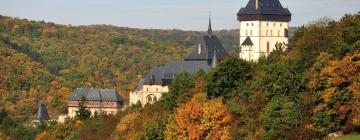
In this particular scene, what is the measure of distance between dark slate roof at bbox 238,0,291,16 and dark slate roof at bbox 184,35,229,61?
4677 mm

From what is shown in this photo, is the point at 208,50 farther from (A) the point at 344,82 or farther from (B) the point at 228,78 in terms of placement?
(A) the point at 344,82

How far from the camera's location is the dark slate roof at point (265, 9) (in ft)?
393

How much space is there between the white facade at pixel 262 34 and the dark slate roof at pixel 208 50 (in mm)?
2387

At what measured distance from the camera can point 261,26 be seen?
121 metres

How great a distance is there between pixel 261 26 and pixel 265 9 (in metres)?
2.04

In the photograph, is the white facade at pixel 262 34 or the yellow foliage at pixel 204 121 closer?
the yellow foliage at pixel 204 121

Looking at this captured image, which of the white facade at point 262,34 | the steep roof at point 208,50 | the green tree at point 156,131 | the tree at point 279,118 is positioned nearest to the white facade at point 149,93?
the steep roof at point 208,50

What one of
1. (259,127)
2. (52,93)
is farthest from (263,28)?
(52,93)

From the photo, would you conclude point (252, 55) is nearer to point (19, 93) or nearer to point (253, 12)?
point (253, 12)

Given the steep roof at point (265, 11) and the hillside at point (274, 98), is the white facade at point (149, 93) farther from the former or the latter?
the hillside at point (274, 98)

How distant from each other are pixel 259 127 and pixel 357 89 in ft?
29.2

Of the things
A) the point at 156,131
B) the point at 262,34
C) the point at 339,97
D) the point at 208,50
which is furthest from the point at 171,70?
the point at 339,97

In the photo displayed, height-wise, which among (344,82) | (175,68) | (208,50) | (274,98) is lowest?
(274,98)

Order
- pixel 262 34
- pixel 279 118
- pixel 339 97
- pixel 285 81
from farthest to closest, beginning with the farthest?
pixel 262 34, pixel 285 81, pixel 279 118, pixel 339 97
